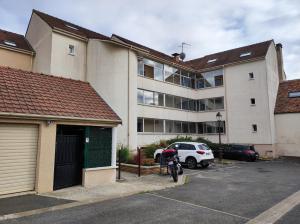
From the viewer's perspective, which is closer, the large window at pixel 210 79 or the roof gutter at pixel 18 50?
the roof gutter at pixel 18 50

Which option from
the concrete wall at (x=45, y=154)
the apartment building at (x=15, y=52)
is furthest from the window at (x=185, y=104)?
the concrete wall at (x=45, y=154)

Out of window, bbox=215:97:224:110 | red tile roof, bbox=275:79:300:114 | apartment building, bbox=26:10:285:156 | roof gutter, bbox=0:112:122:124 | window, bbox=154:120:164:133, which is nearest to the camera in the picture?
roof gutter, bbox=0:112:122:124

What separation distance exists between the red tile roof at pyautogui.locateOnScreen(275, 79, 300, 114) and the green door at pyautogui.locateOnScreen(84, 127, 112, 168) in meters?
21.2

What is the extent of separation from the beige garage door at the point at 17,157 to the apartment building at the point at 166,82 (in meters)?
10.4

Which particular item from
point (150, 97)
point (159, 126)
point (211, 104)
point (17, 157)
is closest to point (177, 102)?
point (159, 126)

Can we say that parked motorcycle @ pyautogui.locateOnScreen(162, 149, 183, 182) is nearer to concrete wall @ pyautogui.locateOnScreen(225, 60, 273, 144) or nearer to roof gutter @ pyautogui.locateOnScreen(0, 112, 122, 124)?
roof gutter @ pyautogui.locateOnScreen(0, 112, 122, 124)

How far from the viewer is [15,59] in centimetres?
2177

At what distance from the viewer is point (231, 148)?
80.6ft

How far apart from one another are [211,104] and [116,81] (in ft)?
45.0

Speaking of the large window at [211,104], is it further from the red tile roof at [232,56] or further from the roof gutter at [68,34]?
the roof gutter at [68,34]

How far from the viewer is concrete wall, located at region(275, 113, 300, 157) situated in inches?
1030

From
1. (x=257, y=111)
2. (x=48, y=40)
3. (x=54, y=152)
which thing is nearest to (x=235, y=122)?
(x=257, y=111)

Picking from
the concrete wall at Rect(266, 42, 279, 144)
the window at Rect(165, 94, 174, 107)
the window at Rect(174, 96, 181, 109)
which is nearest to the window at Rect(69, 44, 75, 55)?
the window at Rect(165, 94, 174, 107)

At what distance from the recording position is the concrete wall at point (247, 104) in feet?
86.4
